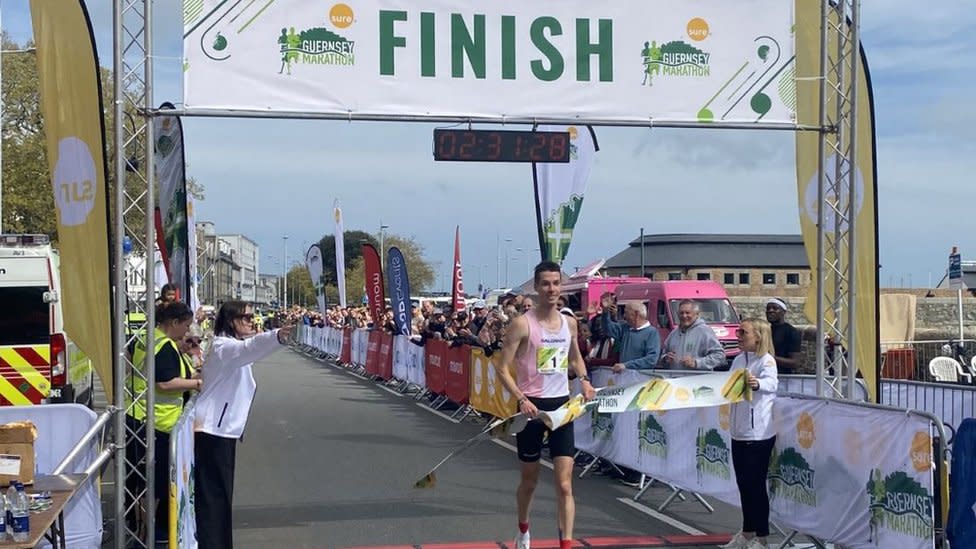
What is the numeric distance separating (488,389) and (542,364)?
8.75 meters

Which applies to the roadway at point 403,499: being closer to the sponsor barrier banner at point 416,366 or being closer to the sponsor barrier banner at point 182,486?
the sponsor barrier banner at point 182,486

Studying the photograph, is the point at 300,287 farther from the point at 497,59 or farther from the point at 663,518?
the point at 497,59

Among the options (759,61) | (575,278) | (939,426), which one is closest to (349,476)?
(759,61)

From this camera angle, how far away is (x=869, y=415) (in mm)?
7223

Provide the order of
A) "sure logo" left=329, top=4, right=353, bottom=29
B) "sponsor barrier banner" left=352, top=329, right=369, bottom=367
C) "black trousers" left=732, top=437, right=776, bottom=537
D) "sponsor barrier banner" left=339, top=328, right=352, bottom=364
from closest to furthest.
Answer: "black trousers" left=732, top=437, right=776, bottom=537, "sure logo" left=329, top=4, right=353, bottom=29, "sponsor barrier banner" left=352, top=329, right=369, bottom=367, "sponsor barrier banner" left=339, top=328, right=352, bottom=364

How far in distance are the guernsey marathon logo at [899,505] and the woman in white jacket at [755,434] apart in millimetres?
946

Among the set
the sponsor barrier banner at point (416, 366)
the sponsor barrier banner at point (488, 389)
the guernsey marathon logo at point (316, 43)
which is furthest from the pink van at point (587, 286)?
the guernsey marathon logo at point (316, 43)

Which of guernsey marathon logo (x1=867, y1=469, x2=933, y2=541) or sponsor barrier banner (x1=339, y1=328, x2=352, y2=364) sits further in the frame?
sponsor barrier banner (x1=339, y1=328, x2=352, y2=364)

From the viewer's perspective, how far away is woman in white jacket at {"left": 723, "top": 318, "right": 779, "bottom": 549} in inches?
313

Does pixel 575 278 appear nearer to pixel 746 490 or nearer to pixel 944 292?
pixel 944 292

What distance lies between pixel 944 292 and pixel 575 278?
21.6 metres

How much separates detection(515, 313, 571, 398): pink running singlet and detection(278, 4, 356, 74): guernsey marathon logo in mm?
2530

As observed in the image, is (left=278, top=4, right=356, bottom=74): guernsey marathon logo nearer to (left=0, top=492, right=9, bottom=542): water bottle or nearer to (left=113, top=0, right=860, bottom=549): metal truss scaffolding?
(left=113, top=0, right=860, bottom=549): metal truss scaffolding

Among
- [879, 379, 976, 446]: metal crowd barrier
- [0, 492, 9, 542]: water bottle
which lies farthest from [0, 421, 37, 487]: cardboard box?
[879, 379, 976, 446]: metal crowd barrier
